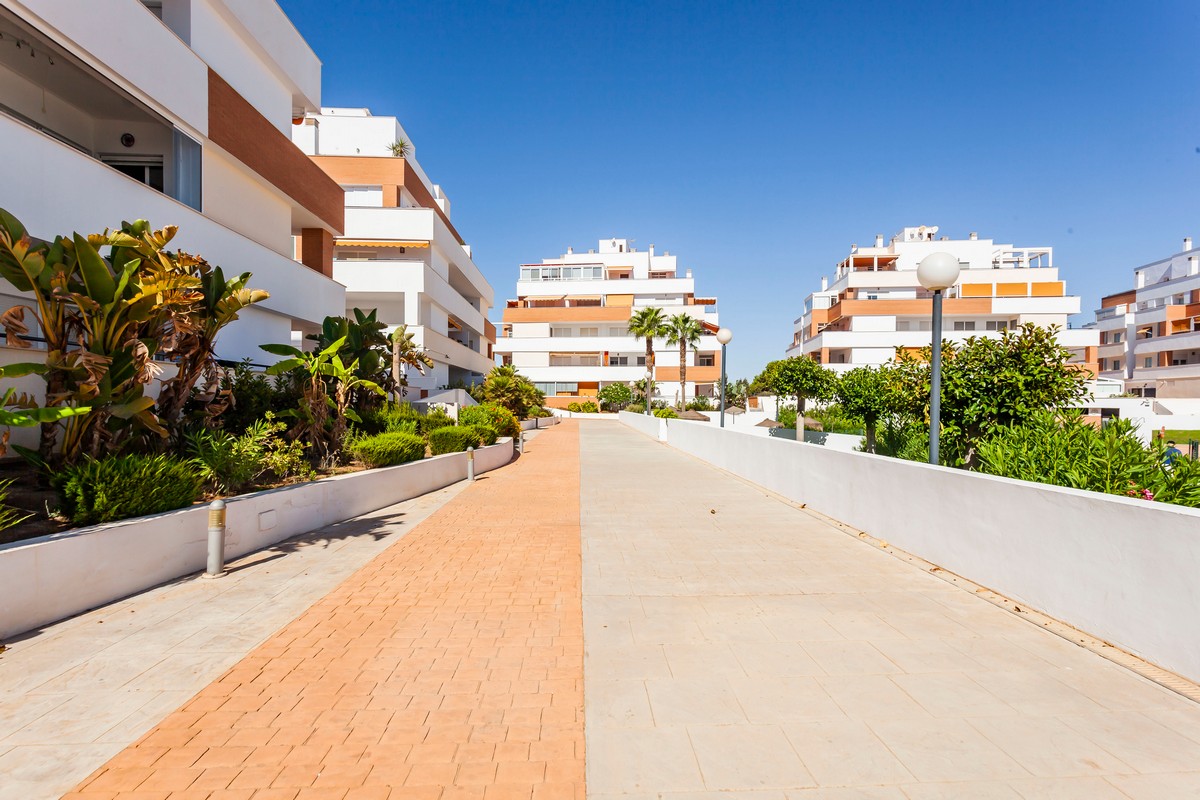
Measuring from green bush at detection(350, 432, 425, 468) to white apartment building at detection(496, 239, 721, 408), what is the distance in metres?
50.6

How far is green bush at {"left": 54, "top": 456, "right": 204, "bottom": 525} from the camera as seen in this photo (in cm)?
573

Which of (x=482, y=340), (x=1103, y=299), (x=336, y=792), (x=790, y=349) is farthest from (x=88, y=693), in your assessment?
(x=1103, y=299)

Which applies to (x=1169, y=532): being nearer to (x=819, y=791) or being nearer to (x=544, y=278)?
(x=819, y=791)

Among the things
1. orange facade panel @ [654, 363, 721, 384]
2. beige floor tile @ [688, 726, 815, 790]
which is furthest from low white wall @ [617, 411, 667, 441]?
beige floor tile @ [688, 726, 815, 790]

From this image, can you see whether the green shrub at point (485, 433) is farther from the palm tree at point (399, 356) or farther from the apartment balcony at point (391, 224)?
the apartment balcony at point (391, 224)

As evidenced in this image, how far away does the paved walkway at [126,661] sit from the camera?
10.5 feet

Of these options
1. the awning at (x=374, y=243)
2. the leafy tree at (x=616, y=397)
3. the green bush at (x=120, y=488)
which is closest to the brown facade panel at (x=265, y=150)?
the awning at (x=374, y=243)

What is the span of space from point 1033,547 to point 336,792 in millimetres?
5769

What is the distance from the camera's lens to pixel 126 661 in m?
4.29

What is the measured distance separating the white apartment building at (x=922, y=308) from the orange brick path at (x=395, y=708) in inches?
1819

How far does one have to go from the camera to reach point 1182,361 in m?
49.1

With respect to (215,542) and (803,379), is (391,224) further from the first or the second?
(215,542)

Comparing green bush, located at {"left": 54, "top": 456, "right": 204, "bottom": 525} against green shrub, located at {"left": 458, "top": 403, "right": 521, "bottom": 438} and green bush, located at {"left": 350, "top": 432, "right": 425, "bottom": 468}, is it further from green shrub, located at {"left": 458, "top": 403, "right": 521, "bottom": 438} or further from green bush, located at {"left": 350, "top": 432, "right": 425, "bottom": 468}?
green shrub, located at {"left": 458, "top": 403, "right": 521, "bottom": 438}

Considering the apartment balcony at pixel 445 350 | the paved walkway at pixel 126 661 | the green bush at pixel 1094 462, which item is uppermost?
the apartment balcony at pixel 445 350
